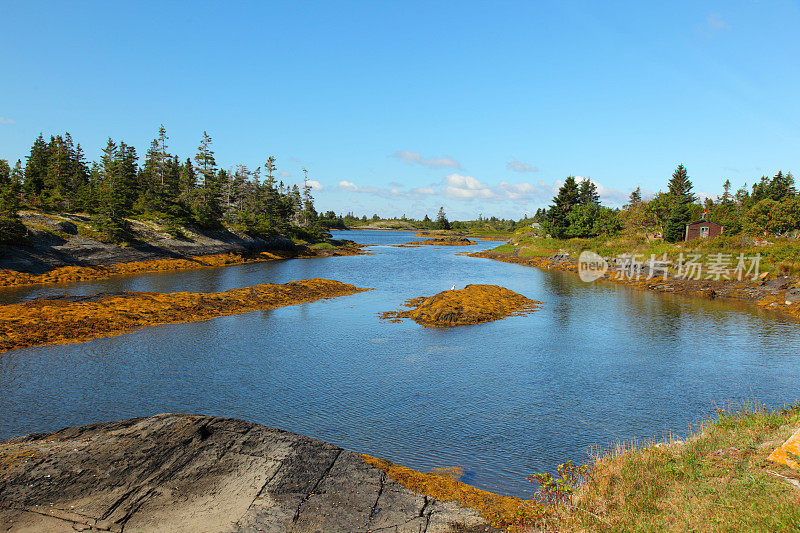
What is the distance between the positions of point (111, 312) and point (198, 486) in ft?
77.9

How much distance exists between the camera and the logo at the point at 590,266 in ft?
203

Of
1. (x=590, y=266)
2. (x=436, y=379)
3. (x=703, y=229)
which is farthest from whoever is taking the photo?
(x=590, y=266)

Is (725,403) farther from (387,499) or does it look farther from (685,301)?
(685,301)

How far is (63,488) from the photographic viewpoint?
852 cm

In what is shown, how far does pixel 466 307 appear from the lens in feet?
109

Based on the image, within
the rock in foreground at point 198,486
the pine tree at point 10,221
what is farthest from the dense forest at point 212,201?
the rock in foreground at point 198,486

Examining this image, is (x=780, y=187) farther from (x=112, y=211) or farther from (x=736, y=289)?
(x=112, y=211)

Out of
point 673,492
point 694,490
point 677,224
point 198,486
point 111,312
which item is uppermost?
point 677,224

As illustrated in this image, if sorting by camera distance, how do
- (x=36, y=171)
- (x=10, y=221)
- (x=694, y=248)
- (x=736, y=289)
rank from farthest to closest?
(x=36, y=171) < (x=694, y=248) < (x=736, y=289) < (x=10, y=221)

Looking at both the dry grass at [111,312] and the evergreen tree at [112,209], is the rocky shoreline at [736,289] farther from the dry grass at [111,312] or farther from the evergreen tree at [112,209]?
the evergreen tree at [112,209]

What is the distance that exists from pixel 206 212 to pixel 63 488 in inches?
2814

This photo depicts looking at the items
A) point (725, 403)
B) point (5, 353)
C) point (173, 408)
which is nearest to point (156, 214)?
point (5, 353)

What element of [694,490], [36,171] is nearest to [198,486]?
[694,490]

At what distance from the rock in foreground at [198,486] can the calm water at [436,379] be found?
10.1 feet
